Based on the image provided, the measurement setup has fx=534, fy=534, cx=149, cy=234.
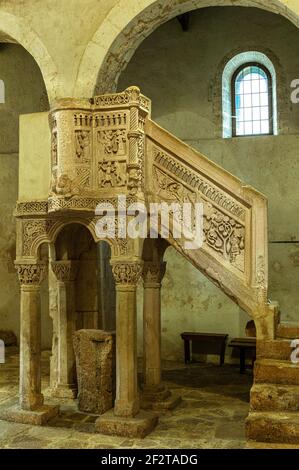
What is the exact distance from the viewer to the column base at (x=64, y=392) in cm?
822

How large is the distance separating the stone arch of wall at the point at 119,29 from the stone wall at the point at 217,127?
3.17 meters

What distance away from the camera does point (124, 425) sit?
21.3 feet

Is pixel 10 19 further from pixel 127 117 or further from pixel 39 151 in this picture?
pixel 127 117

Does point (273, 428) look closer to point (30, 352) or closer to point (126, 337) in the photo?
point (126, 337)

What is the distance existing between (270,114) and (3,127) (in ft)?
20.8

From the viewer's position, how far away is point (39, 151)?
7398 mm

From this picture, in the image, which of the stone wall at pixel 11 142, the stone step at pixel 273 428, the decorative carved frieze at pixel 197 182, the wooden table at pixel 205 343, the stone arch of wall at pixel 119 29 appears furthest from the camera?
the stone wall at pixel 11 142

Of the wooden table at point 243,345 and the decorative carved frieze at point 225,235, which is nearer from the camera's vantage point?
the decorative carved frieze at point 225,235

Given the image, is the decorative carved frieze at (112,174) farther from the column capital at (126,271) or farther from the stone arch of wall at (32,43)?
the stone arch of wall at (32,43)

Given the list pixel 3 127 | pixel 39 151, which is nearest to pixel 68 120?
pixel 39 151

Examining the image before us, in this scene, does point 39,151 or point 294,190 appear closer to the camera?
point 39,151

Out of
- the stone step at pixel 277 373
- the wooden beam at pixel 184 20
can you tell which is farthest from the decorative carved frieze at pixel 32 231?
the wooden beam at pixel 184 20

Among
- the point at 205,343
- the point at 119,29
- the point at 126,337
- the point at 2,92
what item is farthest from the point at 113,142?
the point at 2,92

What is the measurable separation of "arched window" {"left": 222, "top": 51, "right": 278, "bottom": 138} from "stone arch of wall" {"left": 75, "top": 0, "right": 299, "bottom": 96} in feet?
10.8
